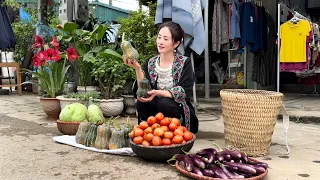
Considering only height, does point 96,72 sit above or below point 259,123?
above

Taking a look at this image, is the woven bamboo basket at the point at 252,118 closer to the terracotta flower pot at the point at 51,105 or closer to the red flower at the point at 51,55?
the red flower at the point at 51,55

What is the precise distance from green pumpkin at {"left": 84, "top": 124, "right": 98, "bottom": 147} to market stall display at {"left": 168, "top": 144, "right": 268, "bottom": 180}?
99 centimetres

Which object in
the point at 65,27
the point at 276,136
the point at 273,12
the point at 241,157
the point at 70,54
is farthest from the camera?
the point at 273,12

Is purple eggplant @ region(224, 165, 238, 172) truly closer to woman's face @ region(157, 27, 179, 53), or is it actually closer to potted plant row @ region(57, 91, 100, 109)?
woman's face @ region(157, 27, 179, 53)

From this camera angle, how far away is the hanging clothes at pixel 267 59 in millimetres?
6902

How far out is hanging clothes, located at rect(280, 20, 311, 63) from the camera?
18.3ft

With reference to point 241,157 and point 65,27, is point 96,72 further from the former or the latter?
point 241,157

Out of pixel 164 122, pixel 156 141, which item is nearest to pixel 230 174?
pixel 156 141

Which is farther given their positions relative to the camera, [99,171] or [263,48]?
[263,48]

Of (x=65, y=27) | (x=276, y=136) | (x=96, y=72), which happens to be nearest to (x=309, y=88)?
(x=276, y=136)

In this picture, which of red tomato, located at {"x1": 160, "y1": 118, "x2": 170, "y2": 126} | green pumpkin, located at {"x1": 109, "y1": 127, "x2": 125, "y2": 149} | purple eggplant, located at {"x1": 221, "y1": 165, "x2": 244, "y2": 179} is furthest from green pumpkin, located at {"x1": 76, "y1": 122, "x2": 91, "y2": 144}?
purple eggplant, located at {"x1": 221, "y1": 165, "x2": 244, "y2": 179}

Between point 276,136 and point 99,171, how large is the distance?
2298 mm

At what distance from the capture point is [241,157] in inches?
100

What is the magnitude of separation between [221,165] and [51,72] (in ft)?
12.0
